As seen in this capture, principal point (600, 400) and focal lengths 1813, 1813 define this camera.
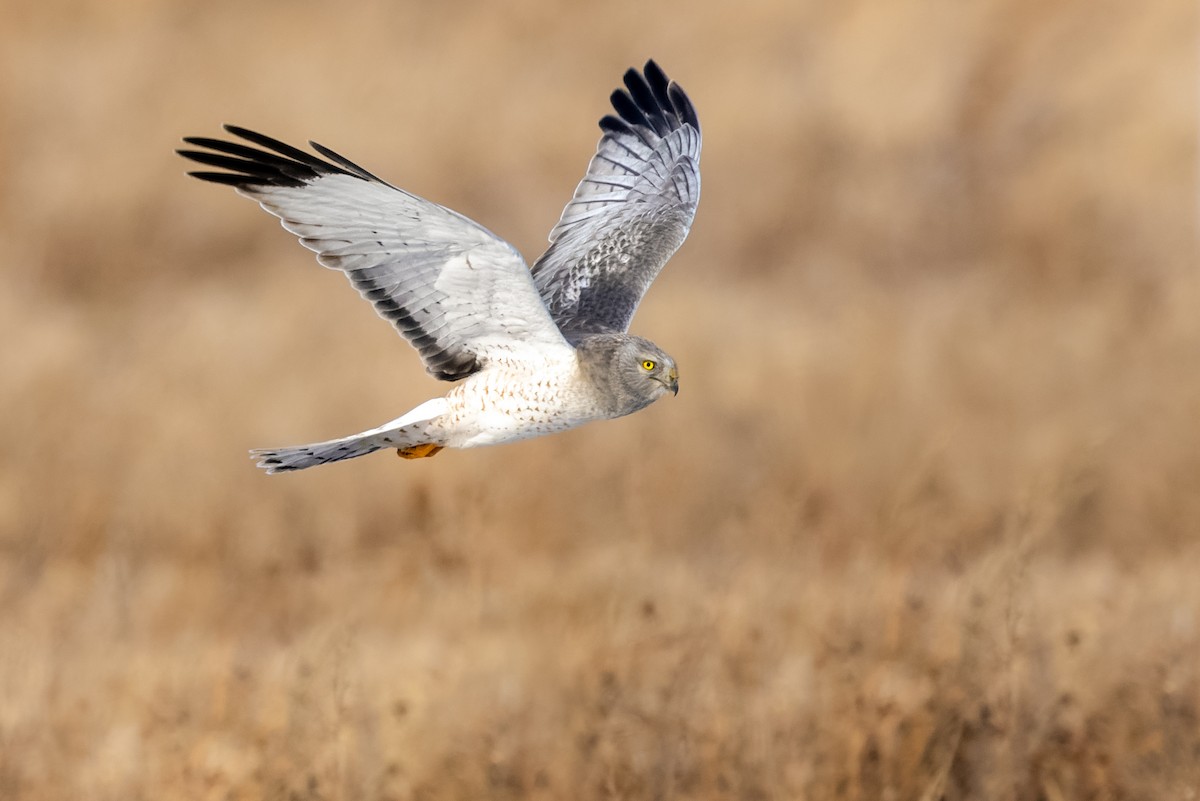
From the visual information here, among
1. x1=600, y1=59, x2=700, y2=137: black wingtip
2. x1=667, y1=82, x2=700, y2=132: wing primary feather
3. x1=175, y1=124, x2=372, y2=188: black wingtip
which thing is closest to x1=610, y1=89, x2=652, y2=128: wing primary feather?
x1=600, y1=59, x2=700, y2=137: black wingtip

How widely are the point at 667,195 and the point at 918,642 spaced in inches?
76.7

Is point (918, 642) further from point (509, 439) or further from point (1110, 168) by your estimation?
point (1110, 168)

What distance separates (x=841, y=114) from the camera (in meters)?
16.8

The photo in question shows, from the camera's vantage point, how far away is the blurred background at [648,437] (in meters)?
6.52

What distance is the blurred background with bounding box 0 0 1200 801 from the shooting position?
6.52 m

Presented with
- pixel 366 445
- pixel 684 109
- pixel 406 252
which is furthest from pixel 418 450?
pixel 684 109

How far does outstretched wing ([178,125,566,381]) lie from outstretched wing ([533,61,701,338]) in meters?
0.56

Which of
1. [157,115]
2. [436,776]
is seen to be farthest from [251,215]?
[436,776]

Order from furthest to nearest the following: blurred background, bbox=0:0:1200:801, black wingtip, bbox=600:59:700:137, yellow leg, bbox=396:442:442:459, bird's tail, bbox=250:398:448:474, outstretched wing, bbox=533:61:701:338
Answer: black wingtip, bbox=600:59:700:137 → blurred background, bbox=0:0:1200:801 → outstretched wing, bbox=533:61:701:338 → yellow leg, bbox=396:442:442:459 → bird's tail, bbox=250:398:448:474

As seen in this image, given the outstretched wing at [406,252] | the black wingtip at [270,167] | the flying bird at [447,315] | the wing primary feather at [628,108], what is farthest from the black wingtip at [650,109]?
the black wingtip at [270,167]

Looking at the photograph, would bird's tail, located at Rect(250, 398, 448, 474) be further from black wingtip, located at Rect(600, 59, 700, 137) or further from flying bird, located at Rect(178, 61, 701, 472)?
black wingtip, located at Rect(600, 59, 700, 137)

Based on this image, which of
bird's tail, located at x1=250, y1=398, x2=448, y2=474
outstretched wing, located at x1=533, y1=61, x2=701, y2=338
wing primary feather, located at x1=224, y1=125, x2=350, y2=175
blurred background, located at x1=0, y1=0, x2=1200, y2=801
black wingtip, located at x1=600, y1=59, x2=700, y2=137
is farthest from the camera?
black wingtip, located at x1=600, y1=59, x2=700, y2=137

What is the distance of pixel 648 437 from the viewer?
11172 millimetres

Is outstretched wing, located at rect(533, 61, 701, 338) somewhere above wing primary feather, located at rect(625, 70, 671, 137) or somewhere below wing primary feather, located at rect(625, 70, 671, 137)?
below
